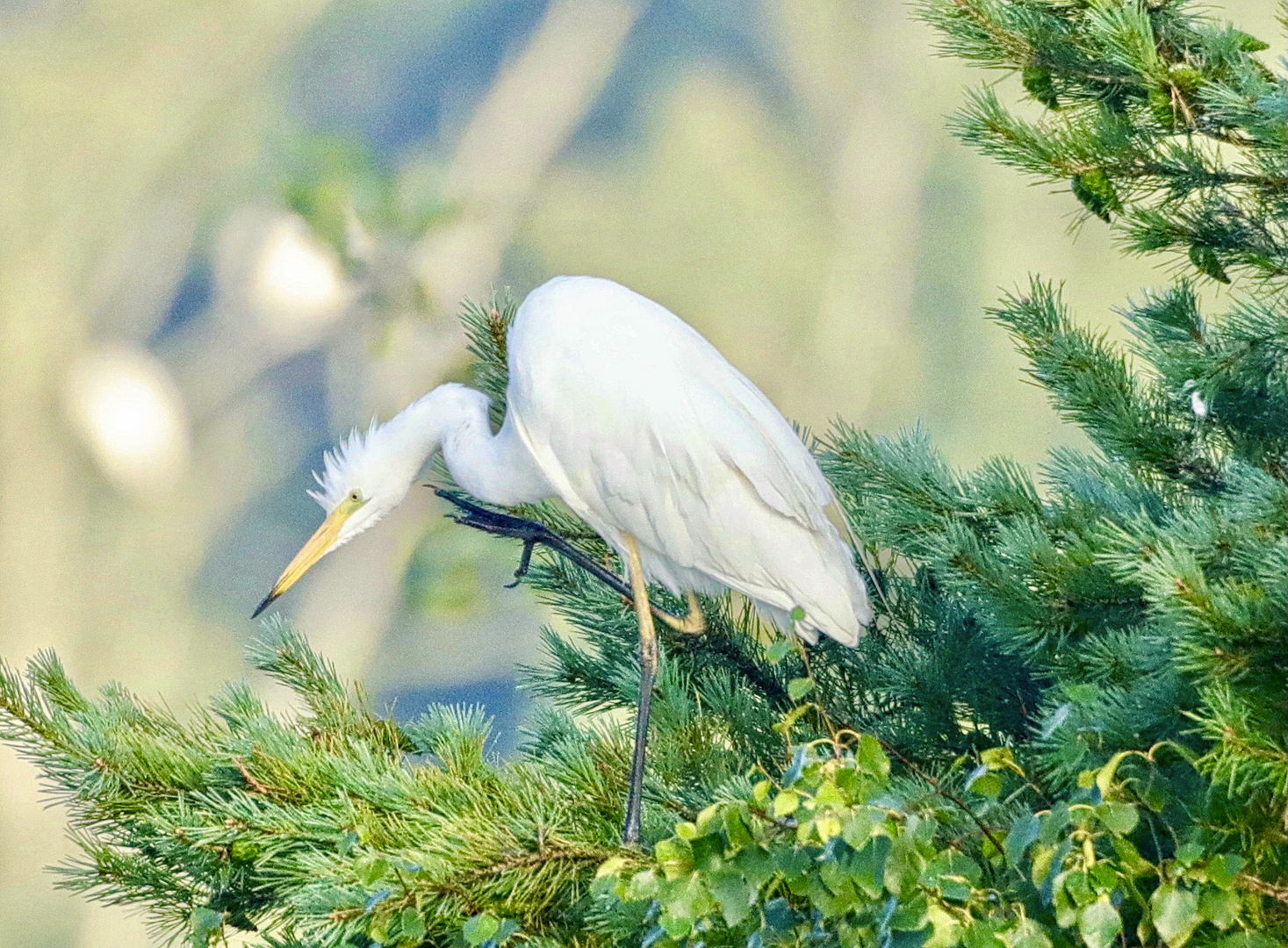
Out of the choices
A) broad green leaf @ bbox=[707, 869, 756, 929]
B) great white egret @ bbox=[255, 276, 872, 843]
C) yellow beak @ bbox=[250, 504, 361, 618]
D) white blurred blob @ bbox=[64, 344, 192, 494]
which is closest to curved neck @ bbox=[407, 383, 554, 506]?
great white egret @ bbox=[255, 276, 872, 843]

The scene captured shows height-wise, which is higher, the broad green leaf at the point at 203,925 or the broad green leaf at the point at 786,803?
the broad green leaf at the point at 786,803

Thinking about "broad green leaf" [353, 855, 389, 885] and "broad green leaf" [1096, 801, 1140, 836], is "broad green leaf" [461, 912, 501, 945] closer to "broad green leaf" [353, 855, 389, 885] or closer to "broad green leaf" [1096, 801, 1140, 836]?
"broad green leaf" [353, 855, 389, 885]

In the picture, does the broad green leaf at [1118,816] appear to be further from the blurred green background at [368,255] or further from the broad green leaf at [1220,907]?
the blurred green background at [368,255]

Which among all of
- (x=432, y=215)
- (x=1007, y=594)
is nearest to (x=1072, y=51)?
(x=1007, y=594)

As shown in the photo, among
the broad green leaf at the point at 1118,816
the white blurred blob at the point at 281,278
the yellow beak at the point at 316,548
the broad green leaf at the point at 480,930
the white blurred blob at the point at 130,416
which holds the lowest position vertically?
the broad green leaf at the point at 480,930

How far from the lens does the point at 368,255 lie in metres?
2.71

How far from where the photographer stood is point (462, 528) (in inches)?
107

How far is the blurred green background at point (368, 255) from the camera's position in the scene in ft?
8.87

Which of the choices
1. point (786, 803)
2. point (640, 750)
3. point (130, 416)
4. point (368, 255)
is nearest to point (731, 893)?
point (786, 803)

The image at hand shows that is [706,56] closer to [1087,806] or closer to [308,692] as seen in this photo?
[308,692]

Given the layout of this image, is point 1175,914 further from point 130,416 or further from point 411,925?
point 130,416

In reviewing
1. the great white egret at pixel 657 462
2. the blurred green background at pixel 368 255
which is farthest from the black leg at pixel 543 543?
the blurred green background at pixel 368 255

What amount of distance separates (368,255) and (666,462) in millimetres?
1574

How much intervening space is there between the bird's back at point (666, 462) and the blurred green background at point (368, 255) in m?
1.38
